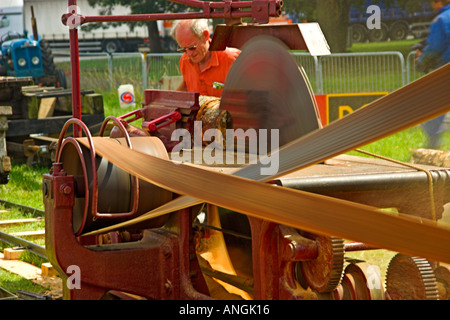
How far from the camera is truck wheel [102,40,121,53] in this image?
32531 millimetres

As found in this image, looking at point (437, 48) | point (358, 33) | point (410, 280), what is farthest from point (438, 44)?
point (358, 33)

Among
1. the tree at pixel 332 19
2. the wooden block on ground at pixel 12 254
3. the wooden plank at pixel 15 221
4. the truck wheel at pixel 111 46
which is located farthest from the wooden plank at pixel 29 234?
the truck wheel at pixel 111 46

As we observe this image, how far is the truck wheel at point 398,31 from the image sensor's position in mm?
28587

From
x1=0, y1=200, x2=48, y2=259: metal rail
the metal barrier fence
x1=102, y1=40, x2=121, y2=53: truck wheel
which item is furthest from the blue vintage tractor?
x1=102, y1=40, x2=121, y2=53: truck wheel

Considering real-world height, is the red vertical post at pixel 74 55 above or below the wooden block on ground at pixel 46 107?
above

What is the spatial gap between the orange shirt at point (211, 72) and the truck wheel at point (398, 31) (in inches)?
966

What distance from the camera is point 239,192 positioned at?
111 inches

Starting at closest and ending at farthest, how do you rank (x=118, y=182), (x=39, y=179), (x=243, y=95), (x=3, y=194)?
(x=118, y=182) → (x=243, y=95) → (x=3, y=194) → (x=39, y=179)

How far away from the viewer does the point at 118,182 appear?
148 inches

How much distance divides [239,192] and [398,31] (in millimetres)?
27409

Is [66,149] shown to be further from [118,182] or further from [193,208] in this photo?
[193,208]

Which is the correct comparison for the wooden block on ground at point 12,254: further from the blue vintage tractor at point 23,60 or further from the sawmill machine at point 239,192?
the blue vintage tractor at point 23,60
